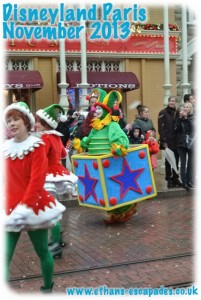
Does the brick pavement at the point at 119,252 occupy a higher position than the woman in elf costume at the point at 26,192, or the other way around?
the woman in elf costume at the point at 26,192

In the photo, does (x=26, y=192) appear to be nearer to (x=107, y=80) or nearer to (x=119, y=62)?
(x=107, y=80)

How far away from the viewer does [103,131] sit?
21.4ft

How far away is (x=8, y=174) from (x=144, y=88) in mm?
12414

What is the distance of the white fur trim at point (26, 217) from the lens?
3.62 m

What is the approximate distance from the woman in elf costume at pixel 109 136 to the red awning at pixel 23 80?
23.4ft

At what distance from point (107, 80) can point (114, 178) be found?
28.4 feet

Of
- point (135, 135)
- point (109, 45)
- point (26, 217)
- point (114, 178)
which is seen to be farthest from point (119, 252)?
point (109, 45)

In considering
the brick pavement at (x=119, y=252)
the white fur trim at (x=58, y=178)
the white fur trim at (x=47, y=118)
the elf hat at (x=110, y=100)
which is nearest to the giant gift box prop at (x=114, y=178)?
the brick pavement at (x=119, y=252)

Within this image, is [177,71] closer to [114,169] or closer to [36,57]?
[36,57]

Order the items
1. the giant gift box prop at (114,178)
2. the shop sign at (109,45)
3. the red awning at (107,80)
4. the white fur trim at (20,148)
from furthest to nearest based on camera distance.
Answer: the red awning at (107,80)
the shop sign at (109,45)
the giant gift box prop at (114,178)
the white fur trim at (20,148)

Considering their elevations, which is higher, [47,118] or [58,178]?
[47,118]

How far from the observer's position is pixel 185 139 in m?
9.02

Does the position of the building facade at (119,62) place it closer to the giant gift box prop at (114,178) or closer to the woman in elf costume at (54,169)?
the giant gift box prop at (114,178)

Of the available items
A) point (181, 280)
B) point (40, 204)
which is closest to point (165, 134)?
point (181, 280)
